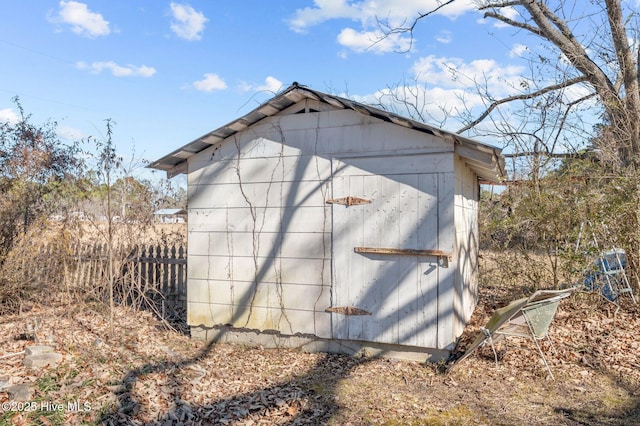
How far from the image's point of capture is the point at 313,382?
15.8 ft

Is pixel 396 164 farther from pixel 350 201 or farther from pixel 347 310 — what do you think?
pixel 347 310

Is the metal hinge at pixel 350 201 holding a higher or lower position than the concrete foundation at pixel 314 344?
higher

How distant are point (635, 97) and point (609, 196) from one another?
291 centimetres

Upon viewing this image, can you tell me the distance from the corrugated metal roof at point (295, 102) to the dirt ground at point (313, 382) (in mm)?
2593

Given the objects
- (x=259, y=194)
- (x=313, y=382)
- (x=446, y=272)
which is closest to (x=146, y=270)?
(x=259, y=194)

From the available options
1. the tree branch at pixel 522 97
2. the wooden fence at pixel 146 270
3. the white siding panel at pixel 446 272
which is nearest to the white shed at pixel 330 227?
the white siding panel at pixel 446 272

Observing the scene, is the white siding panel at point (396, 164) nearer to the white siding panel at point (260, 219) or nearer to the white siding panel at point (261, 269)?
the white siding panel at point (260, 219)

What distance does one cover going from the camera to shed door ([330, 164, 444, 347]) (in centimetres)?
521

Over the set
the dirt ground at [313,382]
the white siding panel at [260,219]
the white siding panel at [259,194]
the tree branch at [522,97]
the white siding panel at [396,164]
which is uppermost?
the tree branch at [522,97]

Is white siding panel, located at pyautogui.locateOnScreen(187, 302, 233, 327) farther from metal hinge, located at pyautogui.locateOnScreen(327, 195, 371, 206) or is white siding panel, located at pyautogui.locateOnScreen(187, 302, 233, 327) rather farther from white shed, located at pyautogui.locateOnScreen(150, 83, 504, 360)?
metal hinge, located at pyautogui.locateOnScreen(327, 195, 371, 206)

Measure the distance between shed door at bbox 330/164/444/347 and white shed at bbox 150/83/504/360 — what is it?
0.05 ft

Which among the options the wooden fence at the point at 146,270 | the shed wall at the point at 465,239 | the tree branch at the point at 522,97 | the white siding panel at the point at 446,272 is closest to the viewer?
the white siding panel at the point at 446,272

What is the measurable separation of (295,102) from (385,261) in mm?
2650

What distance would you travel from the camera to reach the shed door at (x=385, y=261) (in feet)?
17.1
